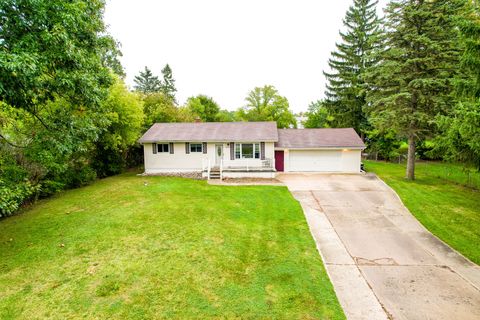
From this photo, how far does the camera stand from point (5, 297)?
5.34 metres

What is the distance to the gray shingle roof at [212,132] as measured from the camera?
19.3 m

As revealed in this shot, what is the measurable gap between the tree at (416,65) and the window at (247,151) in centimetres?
888

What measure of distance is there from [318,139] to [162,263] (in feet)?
58.1

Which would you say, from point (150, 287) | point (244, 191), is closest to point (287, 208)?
point (244, 191)

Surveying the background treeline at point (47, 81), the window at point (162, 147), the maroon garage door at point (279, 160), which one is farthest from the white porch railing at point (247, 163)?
the background treeline at point (47, 81)

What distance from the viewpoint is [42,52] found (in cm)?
651

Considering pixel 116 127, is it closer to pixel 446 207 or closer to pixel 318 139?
pixel 318 139

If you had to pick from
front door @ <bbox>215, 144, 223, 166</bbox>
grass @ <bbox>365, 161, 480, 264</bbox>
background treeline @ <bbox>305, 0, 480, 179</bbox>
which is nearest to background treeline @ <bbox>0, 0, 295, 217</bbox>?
front door @ <bbox>215, 144, 223, 166</bbox>

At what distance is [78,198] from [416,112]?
2100 centimetres

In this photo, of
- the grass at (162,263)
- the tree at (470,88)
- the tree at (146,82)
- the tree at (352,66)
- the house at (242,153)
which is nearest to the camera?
the grass at (162,263)

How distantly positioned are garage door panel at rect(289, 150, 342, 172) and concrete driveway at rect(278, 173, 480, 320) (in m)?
7.16

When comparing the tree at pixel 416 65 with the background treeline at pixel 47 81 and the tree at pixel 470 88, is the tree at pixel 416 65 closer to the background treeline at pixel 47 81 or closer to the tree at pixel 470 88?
the tree at pixel 470 88

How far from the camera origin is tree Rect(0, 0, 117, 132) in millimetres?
5766

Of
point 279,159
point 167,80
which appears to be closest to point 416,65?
point 279,159
